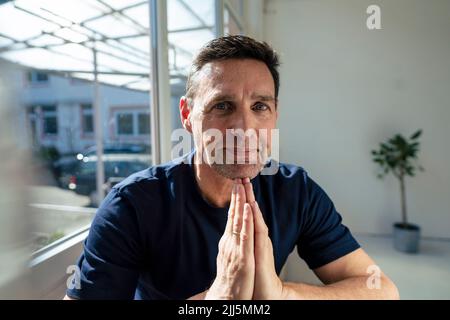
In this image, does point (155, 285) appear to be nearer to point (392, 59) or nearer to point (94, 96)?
point (94, 96)

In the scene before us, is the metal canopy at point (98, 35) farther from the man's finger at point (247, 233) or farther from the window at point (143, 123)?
the man's finger at point (247, 233)

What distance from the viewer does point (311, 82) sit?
2807 millimetres

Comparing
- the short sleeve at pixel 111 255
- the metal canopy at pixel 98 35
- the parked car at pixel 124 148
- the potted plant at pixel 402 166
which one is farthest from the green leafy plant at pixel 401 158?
the short sleeve at pixel 111 255

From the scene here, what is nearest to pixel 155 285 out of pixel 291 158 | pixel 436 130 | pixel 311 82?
pixel 291 158

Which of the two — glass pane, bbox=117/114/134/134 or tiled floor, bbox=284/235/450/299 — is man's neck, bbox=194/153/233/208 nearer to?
glass pane, bbox=117/114/134/134

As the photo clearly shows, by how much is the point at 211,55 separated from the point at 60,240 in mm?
714

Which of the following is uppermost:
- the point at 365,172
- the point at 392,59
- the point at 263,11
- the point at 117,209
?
the point at 263,11

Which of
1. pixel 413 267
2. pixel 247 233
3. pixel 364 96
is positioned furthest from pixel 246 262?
pixel 364 96

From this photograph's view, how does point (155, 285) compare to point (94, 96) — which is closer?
point (155, 285)

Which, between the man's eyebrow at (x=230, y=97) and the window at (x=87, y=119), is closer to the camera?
the man's eyebrow at (x=230, y=97)

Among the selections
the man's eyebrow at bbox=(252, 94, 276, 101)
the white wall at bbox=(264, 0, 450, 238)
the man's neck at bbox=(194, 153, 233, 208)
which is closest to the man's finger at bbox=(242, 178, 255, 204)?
the man's neck at bbox=(194, 153, 233, 208)

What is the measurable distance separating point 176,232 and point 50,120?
0.51m

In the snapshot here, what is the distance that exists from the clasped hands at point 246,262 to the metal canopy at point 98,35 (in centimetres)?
57

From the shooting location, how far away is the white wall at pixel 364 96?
2.67 metres
